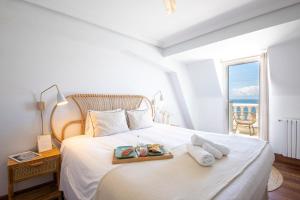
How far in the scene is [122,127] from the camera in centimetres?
250

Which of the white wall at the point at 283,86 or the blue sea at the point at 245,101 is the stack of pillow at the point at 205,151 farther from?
the blue sea at the point at 245,101

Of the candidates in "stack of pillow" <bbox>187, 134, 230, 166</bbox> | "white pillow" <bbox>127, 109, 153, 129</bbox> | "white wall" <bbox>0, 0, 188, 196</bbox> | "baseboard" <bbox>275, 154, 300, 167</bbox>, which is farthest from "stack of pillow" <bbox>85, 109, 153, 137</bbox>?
"baseboard" <bbox>275, 154, 300, 167</bbox>

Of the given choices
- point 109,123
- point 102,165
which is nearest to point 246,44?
point 109,123

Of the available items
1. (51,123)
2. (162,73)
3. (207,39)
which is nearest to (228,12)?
(207,39)

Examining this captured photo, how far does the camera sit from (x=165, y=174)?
116 cm

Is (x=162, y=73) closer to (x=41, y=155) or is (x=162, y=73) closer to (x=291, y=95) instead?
(x=291, y=95)

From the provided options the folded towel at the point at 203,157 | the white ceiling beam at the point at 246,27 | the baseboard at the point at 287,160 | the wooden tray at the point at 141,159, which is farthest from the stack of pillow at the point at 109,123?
the baseboard at the point at 287,160

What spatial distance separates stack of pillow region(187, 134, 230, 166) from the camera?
1.31m

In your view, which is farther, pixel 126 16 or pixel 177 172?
pixel 126 16

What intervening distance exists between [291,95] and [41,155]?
394cm

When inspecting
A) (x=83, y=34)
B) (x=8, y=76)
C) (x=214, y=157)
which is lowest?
(x=214, y=157)

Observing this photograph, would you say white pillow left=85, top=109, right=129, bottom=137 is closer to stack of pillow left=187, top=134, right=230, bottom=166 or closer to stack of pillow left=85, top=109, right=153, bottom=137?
stack of pillow left=85, top=109, right=153, bottom=137

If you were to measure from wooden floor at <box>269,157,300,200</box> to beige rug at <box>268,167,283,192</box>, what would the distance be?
43 millimetres

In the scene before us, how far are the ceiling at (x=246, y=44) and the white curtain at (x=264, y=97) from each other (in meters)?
0.26
